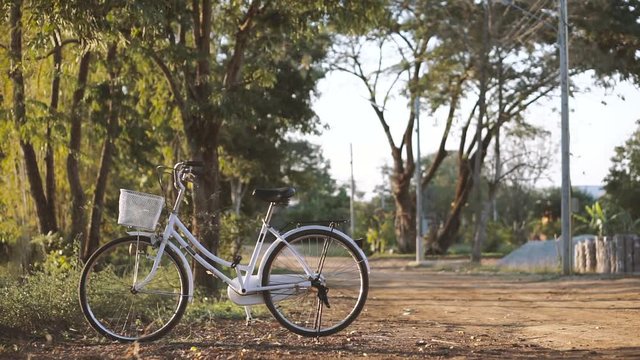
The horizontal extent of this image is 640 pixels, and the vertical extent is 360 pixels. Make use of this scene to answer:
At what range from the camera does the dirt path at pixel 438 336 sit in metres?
6.93

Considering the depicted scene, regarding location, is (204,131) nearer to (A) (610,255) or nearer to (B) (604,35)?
(A) (610,255)

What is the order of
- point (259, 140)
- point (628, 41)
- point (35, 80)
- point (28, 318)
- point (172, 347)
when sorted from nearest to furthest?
1. point (172, 347)
2. point (28, 318)
3. point (35, 80)
4. point (628, 41)
5. point (259, 140)

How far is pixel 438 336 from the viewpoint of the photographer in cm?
826

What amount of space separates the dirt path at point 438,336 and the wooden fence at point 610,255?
800 centimetres

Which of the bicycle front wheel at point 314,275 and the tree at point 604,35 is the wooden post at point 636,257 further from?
the bicycle front wheel at point 314,275

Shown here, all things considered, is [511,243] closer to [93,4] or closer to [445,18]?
[445,18]

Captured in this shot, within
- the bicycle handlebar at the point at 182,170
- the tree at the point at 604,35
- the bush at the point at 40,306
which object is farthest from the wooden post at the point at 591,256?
the bicycle handlebar at the point at 182,170

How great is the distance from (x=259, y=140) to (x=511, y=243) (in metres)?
15.1

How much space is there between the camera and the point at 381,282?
2092 cm

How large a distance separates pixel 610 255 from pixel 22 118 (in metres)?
14.6

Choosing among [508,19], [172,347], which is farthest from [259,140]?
[172,347]

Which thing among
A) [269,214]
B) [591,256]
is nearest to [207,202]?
[269,214]

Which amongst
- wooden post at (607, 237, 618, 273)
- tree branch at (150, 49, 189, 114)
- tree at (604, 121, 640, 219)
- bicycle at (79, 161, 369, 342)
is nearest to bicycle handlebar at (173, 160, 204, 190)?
bicycle at (79, 161, 369, 342)

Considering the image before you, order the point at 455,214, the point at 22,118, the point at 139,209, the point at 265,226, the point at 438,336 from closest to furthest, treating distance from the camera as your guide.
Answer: the point at 139,209 < the point at 265,226 < the point at 438,336 < the point at 22,118 < the point at 455,214
